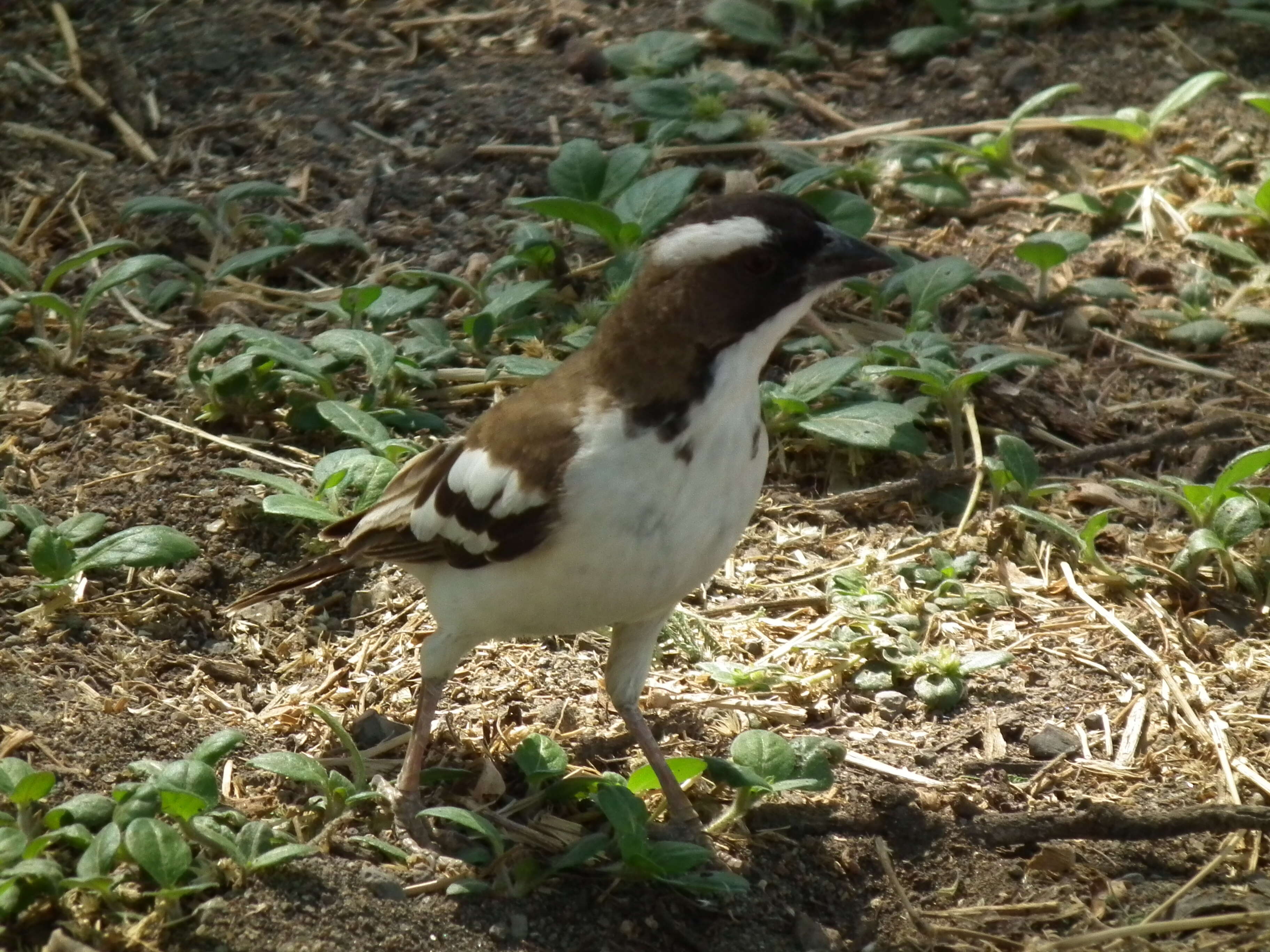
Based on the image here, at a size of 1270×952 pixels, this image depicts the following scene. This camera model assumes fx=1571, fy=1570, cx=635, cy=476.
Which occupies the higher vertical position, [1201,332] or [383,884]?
[1201,332]

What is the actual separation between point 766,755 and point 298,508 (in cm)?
204

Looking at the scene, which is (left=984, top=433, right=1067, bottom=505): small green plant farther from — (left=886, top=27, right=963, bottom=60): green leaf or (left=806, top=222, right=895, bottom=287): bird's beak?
(left=886, top=27, right=963, bottom=60): green leaf

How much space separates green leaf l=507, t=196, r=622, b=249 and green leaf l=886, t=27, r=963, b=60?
9.39 feet

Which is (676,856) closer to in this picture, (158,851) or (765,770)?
(765,770)

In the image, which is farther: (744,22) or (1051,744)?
(744,22)

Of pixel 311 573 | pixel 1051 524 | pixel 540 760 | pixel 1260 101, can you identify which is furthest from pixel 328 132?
pixel 1260 101

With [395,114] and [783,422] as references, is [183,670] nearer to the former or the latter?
[783,422]

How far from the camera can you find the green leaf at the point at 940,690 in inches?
214

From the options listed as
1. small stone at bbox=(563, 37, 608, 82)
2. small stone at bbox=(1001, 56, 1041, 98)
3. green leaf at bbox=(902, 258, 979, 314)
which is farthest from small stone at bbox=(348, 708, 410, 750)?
small stone at bbox=(1001, 56, 1041, 98)

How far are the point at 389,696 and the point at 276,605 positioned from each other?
680 mm

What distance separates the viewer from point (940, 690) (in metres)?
5.42

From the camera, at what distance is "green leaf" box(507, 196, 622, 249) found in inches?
262

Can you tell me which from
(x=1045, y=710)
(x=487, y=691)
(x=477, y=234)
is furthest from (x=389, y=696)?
(x=477, y=234)

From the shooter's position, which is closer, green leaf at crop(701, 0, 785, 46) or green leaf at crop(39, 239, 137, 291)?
green leaf at crop(39, 239, 137, 291)
